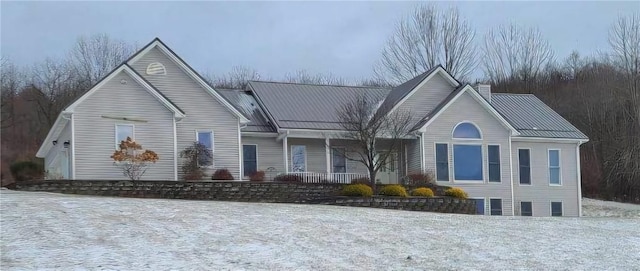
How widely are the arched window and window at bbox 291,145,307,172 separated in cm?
651

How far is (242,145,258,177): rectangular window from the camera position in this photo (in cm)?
2977

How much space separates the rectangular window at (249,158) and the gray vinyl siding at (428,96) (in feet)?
22.1

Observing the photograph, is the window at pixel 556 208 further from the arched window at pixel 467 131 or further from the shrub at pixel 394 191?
the shrub at pixel 394 191

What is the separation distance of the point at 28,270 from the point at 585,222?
16284 millimetres

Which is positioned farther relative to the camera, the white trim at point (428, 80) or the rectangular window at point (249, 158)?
the white trim at point (428, 80)

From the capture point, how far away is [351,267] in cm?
1145

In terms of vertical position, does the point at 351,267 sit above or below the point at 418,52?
below

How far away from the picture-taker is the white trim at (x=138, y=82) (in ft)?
83.1

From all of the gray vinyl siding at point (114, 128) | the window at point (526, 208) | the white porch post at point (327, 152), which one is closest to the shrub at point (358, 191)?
the white porch post at point (327, 152)

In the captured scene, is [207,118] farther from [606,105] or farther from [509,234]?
[606,105]

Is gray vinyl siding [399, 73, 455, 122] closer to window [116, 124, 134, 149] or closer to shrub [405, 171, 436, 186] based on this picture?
shrub [405, 171, 436, 186]

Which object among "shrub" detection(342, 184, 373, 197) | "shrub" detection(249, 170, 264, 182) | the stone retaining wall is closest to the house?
"shrub" detection(249, 170, 264, 182)

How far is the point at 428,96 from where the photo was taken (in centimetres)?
3158

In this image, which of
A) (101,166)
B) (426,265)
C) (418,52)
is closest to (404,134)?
(101,166)
